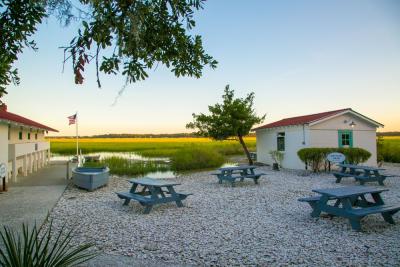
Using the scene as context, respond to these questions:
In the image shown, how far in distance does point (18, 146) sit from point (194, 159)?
10.3 meters

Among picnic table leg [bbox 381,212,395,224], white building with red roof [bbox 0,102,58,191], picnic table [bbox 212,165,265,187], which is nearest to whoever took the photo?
picnic table leg [bbox 381,212,395,224]

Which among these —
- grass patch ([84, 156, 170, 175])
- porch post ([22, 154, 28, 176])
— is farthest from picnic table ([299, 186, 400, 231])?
porch post ([22, 154, 28, 176])

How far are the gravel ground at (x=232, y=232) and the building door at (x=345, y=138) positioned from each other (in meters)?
8.10

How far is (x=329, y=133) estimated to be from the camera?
16.9 m

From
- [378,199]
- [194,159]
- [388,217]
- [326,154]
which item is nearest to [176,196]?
[378,199]

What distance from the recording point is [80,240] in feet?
17.6

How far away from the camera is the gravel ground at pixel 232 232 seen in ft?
14.6

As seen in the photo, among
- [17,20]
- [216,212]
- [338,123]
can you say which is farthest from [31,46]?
[338,123]

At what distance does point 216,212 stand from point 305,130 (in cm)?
1097

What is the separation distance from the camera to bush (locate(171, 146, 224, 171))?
19.7 meters

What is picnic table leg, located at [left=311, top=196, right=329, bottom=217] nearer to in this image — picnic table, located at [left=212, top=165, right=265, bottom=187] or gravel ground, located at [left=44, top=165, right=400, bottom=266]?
gravel ground, located at [left=44, top=165, right=400, bottom=266]

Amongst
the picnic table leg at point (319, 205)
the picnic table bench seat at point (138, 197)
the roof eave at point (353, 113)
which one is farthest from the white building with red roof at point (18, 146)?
the roof eave at point (353, 113)

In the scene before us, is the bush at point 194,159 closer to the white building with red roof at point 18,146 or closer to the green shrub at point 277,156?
the green shrub at point 277,156

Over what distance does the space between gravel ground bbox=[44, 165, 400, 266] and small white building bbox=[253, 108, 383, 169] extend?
736 centimetres
